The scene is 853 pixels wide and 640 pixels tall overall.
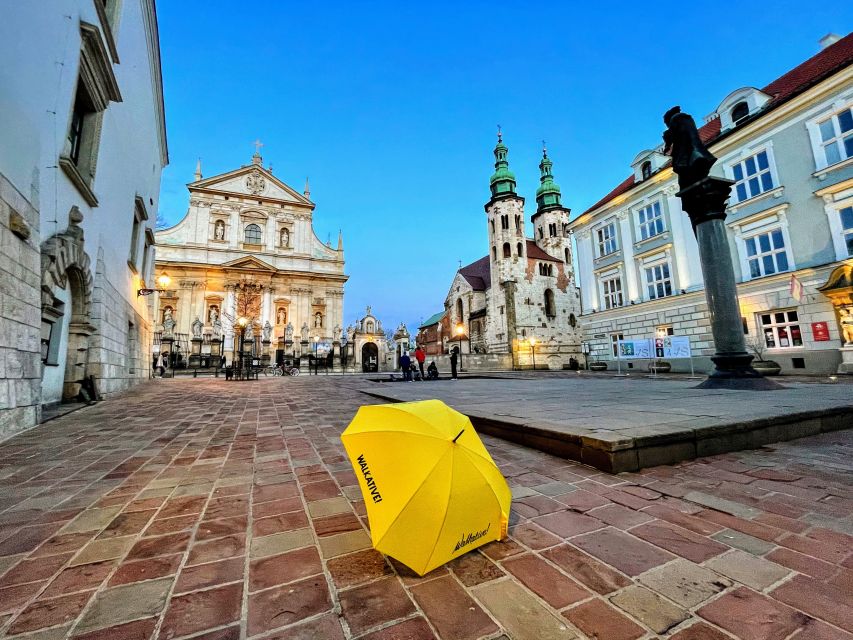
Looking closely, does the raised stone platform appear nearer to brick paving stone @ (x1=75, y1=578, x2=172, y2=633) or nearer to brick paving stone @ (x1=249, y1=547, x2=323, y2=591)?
brick paving stone @ (x1=249, y1=547, x2=323, y2=591)

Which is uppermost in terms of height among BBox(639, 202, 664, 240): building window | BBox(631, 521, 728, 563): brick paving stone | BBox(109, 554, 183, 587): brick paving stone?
BBox(639, 202, 664, 240): building window

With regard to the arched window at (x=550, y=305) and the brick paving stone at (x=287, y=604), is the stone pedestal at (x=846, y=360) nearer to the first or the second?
the brick paving stone at (x=287, y=604)

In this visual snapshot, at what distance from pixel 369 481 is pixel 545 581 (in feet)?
2.91

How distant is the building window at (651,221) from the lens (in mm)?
18698

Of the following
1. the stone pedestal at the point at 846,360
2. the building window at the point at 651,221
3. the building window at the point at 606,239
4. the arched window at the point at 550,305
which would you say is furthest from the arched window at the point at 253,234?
the stone pedestal at the point at 846,360

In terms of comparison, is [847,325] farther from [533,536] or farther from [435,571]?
[435,571]

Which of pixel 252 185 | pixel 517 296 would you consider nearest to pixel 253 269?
pixel 252 185

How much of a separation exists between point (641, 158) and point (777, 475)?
22.2 metres

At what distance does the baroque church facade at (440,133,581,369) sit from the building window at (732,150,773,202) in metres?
19.2

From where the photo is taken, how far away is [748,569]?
5.14 feet

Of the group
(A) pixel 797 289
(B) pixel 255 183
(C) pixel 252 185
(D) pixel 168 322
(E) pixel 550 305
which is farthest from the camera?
(B) pixel 255 183

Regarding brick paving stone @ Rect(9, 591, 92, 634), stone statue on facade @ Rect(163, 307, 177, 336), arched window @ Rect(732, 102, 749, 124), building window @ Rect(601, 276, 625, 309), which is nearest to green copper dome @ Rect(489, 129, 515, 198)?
building window @ Rect(601, 276, 625, 309)

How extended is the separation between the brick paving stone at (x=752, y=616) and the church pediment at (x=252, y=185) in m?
43.3

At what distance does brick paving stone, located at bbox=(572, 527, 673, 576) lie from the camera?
164cm
